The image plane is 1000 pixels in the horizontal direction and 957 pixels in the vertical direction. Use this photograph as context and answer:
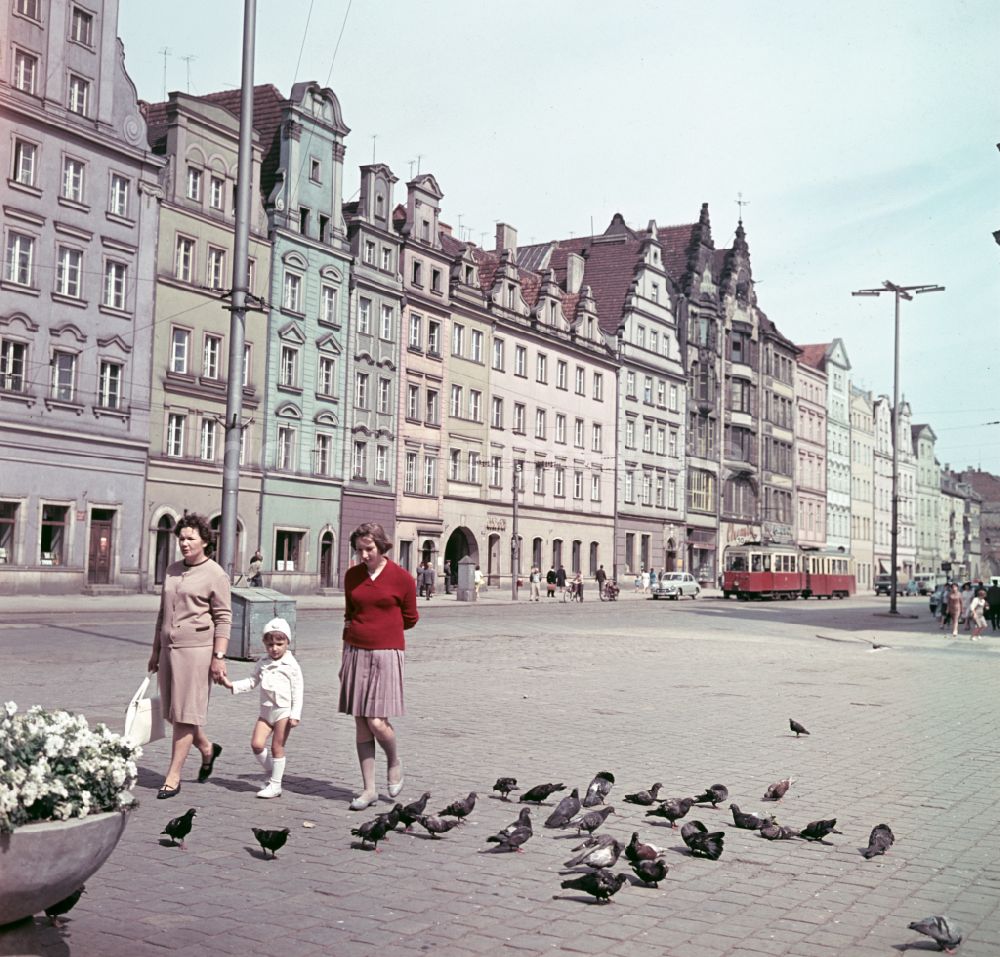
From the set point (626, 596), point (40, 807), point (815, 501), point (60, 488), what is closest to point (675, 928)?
point (40, 807)

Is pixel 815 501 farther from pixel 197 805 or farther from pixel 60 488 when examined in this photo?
pixel 197 805

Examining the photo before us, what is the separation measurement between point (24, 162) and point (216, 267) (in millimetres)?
8902

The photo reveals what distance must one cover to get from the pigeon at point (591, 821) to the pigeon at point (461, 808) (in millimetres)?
582

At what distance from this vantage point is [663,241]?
87.0 meters

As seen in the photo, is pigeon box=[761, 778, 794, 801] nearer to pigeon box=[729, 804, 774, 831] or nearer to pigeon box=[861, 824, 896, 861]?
pigeon box=[729, 804, 774, 831]

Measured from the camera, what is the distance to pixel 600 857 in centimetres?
656

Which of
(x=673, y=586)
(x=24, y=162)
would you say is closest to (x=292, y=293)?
(x=24, y=162)

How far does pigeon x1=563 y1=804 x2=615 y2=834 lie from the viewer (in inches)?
298

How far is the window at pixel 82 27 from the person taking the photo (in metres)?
39.1

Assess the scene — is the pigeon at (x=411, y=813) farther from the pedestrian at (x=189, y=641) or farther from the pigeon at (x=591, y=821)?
the pedestrian at (x=189, y=641)

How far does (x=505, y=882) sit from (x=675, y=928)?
111cm

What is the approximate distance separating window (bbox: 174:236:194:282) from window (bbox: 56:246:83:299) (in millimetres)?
4252

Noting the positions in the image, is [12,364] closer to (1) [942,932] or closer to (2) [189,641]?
(2) [189,641]

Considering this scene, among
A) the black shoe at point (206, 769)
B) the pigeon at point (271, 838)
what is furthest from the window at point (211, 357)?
the pigeon at point (271, 838)
